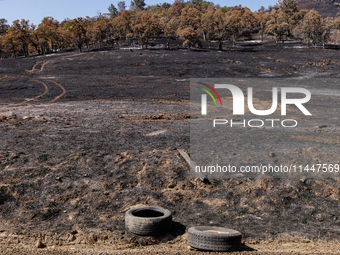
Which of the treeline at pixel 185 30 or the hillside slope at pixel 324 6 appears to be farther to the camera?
the hillside slope at pixel 324 6

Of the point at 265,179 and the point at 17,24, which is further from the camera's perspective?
the point at 17,24

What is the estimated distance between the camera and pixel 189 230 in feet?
20.4

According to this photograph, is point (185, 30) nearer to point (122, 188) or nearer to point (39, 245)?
point (122, 188)

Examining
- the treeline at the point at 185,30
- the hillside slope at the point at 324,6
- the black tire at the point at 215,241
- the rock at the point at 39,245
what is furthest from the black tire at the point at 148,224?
the hillside slope at the point at 324,6

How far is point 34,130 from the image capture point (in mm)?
13289

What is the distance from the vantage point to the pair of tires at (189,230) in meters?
5.84

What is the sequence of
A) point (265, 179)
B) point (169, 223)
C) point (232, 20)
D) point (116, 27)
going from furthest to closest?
point (116, 27), point (232, 20), point (265, 179), point (169, 223)

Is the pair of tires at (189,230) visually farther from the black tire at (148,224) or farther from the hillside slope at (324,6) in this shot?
the hillside slope at (324,6)

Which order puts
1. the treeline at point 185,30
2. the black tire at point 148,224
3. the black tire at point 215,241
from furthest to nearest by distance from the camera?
the treeline at point 185,30 → the black tire at point 148,224 → the black tire at point 215,241

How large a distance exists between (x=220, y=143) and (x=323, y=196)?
13.7 feet

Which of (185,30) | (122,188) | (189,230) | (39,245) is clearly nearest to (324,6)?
(185,30)

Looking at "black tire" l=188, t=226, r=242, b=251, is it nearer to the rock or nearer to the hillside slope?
the rock

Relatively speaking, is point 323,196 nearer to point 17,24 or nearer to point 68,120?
point 68,120

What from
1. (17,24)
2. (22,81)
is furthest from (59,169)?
(17,24)
